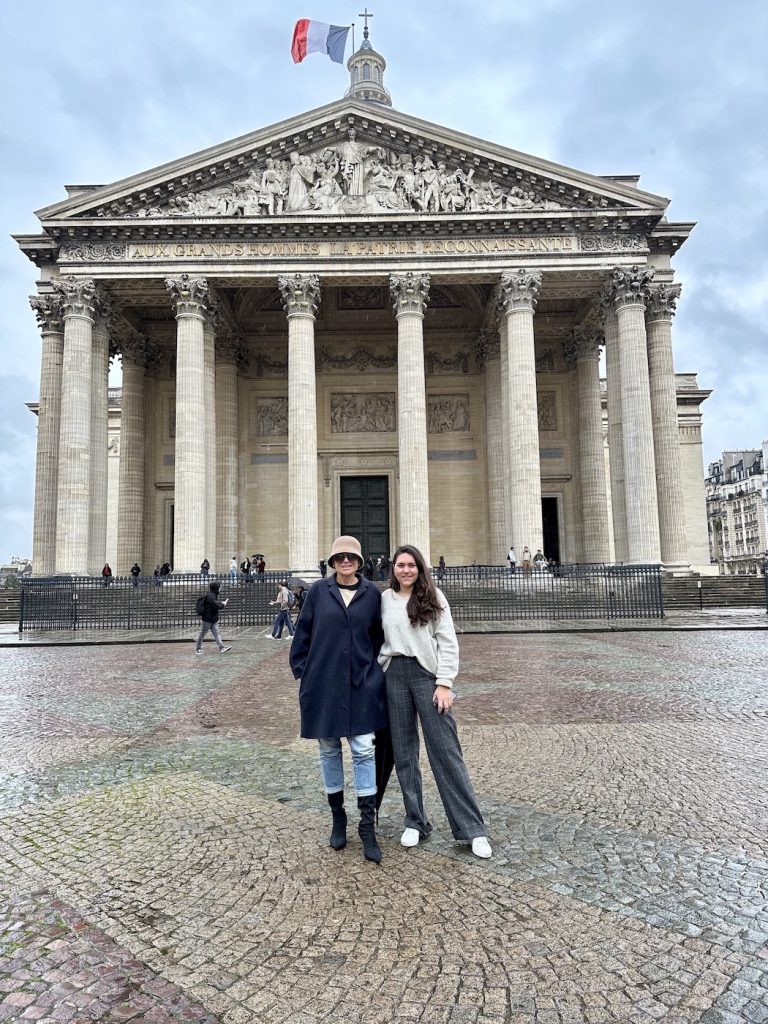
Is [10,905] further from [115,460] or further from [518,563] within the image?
[115,460]

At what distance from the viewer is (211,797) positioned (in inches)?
175

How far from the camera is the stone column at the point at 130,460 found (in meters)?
30.3

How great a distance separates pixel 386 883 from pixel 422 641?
118 cm

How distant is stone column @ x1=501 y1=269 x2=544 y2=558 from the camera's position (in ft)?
79.9

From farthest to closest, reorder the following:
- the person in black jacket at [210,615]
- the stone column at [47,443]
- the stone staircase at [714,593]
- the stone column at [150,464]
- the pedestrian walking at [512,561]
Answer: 1. the stone column at [150,464]
2. the stone column at [47,443]
3. the stone staircase at [714,593]
4. the pedestrian walking at [512,561]
5. the person in black jacket at [210,615]

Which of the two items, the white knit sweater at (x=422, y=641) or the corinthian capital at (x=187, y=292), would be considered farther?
the corinthian capital at (x=187, y=292)

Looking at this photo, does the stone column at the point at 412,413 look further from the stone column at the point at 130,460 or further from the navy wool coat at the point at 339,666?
the navy wool coat at the point at 339,666

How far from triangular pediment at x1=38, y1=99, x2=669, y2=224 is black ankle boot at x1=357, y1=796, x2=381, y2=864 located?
25213mm

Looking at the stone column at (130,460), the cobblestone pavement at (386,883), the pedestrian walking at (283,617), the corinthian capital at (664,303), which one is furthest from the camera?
the stone column at (130,460)

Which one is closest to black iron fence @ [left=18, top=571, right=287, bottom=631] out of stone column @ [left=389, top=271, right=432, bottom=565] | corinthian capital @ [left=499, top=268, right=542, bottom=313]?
stone column @ [left=389, top=271, right=432, bottom=565]

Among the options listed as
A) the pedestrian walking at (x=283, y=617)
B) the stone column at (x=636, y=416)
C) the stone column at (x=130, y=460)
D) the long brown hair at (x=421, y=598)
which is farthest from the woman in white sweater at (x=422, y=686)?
the stone column at (x=130, y=460)

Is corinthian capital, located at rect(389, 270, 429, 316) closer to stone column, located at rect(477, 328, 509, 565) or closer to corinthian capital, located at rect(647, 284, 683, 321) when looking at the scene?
stone column, located at rect(477, 328, 509, 565)

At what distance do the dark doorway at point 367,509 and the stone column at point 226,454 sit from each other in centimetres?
530

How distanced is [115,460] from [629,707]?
40.3 m
